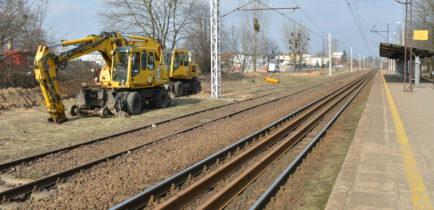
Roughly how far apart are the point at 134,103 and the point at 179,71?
9.07 metres

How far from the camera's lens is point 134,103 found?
53.1 feet

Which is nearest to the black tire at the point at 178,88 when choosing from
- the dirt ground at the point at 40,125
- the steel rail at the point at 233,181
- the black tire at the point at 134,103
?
the dirt ground at the point at 40,125

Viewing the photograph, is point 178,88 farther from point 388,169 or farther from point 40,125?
point 388,169

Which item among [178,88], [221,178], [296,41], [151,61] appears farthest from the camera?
[296,41]

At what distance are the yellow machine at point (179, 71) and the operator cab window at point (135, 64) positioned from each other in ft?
25.8

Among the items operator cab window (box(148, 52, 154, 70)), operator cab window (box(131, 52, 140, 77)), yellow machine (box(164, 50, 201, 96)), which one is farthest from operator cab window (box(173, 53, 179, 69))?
operator cab window (box(131, 52, 140, 77))

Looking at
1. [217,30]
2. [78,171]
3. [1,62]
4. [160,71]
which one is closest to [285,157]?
[78,171]

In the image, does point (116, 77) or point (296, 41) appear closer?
point (116, 77)

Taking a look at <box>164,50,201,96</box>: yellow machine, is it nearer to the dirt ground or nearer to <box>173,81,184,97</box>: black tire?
<box>173,81,184,97</box>: black tire

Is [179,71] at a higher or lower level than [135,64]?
lower

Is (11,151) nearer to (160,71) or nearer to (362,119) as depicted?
(160,71)

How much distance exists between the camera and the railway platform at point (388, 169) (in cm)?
578

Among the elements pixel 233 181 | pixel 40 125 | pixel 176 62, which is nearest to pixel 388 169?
pixel 233 181

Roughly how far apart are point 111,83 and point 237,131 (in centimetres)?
671
